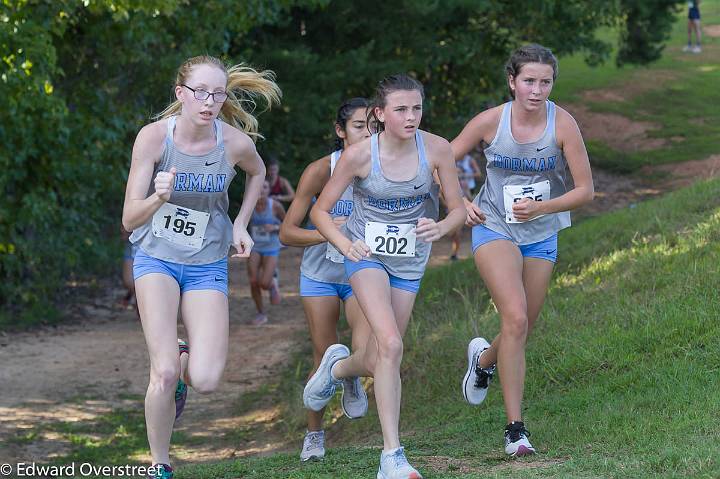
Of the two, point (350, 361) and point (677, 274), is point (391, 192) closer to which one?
point (350, 361)

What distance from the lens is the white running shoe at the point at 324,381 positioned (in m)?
6.89

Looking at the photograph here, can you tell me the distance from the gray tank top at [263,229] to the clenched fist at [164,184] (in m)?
7.79

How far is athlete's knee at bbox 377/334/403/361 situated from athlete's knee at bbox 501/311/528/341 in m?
0.83

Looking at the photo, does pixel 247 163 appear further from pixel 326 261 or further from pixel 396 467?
pixel 396 467

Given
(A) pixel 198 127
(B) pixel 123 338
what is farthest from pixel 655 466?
(B) pixel 123 338

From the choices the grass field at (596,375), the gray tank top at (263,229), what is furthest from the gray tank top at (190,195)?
the gray tank top at (263,229)

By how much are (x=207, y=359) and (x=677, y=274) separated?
4.62 m

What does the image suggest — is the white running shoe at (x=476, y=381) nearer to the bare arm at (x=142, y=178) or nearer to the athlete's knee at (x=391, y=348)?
the athlete's knee at (x=391, y=348)

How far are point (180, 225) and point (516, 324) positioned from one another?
1.83 m

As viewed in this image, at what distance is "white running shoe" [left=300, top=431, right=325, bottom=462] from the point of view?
6965mm

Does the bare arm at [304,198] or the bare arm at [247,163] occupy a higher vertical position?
the bare arm at [247,163]

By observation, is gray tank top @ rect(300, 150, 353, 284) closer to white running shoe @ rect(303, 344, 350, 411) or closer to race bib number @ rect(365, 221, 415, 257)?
white running shoe @ rect(303, 344, 350, 411)

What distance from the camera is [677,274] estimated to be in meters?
9.26

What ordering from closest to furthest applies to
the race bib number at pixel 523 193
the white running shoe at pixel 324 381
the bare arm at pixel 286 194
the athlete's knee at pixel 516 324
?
1. the athlete's knee at pixel 516 324
2. the race bib number at pixel 523 193
3. the white running shoe at pixel 324 381
4. the bare arm at pixel 286 194
